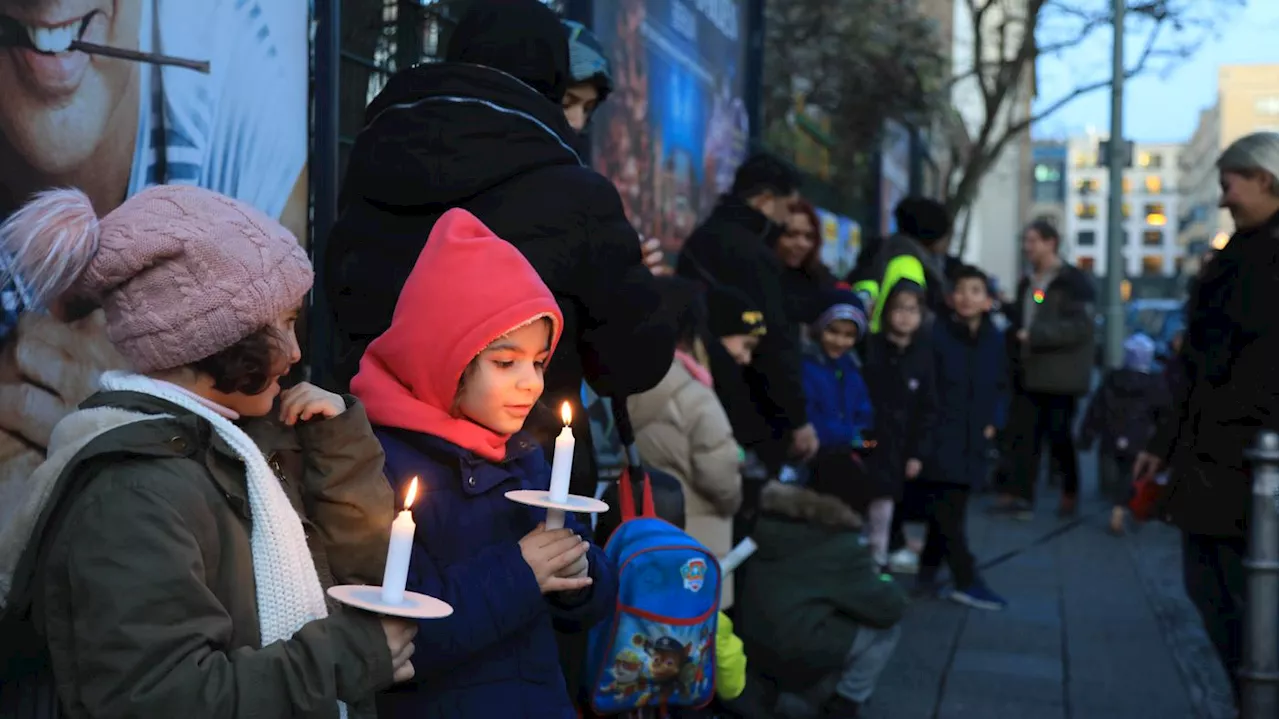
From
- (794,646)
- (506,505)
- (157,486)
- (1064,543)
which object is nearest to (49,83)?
(506,505)

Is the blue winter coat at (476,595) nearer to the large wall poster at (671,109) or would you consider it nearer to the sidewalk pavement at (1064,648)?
the sidewalk pavement at (1064,648)

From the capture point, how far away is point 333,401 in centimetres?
224

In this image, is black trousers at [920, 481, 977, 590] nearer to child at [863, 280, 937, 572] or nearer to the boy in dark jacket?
child at [863, 280, 937, 572]

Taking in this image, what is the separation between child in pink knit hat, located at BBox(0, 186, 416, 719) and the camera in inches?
73.5

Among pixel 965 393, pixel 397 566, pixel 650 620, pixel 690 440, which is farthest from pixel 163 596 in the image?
pixel 965 393

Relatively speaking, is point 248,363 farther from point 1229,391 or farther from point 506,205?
point 1229,391

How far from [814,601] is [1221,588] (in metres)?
1.31

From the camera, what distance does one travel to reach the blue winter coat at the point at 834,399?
7.04 m

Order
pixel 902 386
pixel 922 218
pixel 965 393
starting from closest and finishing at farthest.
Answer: pixel 902 386, pixel 965 393, pixel 922 218

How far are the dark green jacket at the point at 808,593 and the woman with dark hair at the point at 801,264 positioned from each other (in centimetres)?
209

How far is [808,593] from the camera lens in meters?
5.16

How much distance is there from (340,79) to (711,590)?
215cm

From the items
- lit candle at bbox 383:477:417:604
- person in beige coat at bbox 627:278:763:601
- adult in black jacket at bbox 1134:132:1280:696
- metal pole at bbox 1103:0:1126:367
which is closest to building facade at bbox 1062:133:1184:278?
metal pole at bbox 1103:0:1126:367

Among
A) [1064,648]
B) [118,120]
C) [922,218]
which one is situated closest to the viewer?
[118,120]
